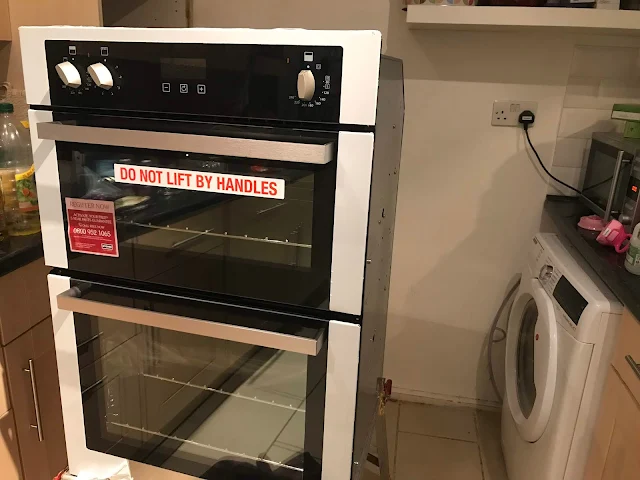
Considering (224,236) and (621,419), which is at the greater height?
(224,236)

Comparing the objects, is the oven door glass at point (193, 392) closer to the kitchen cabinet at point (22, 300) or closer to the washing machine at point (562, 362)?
the kitchen cabinet at point (22, 300)

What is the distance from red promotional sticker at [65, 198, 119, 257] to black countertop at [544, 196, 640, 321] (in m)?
1.10

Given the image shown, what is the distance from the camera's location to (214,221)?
0.95 meters

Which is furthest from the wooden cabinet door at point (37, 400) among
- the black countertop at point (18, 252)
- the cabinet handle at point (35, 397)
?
the black countertop at point (18, 252)

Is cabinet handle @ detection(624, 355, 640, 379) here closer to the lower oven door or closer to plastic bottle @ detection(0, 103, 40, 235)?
the lower oven door

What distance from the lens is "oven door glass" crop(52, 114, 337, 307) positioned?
87 cm

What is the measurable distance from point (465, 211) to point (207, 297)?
1.27m

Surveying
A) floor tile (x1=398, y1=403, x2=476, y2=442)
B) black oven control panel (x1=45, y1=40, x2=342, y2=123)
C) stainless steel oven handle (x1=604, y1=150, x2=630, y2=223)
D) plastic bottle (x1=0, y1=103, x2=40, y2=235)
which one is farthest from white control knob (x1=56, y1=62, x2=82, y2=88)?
floor tile (x1=398, y1=403, x2=476, y2=442)

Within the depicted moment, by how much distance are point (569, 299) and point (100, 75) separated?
1.24 meters

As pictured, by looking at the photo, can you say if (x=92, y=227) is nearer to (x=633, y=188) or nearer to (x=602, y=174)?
(x=633, y=188)

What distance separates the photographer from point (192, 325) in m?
0.99

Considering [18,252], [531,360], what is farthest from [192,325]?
[531,360]

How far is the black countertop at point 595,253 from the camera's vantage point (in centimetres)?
125

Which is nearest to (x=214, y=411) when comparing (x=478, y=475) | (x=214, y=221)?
(x=214, y=221)
